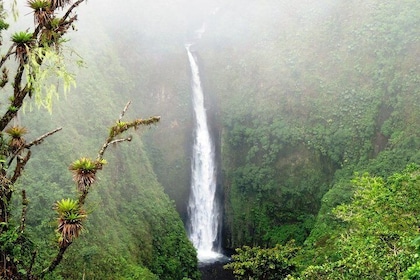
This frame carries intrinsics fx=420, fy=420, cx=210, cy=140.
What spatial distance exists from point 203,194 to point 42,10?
112ft

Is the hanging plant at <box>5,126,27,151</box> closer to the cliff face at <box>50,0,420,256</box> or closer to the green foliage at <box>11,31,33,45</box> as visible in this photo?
the green foliage at <box>11,31,33,45</box>

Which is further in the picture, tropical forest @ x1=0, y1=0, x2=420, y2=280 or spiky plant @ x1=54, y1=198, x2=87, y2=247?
tropical forest @ x1=0, y1=0, x2=420, y2=280

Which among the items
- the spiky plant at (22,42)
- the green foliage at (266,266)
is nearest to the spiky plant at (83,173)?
the spiky plant at (22,42)

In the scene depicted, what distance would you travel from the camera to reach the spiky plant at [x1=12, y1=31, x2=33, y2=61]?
847 cm

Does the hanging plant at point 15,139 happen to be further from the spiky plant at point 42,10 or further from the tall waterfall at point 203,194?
the tall waterfall at point 203,194

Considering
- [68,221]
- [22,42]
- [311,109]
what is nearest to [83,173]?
[68,221]

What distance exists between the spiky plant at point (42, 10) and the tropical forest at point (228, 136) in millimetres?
10805

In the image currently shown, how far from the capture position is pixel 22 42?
854 centimetres

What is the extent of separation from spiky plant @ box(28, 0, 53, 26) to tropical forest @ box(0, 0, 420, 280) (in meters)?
10.8

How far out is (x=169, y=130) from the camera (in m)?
43.2

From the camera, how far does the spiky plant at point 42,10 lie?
848 cm

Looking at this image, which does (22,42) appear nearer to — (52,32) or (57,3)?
(52,32)

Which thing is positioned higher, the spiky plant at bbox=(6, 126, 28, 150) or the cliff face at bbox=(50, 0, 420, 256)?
the cliff face at bbox=(50, 0, 420, 256)

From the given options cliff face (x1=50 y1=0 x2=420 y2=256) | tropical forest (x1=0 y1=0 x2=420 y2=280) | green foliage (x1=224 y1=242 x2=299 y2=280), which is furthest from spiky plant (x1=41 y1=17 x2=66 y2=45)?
cliff face (x1=50 y1=0 x2=420 y2=256)
